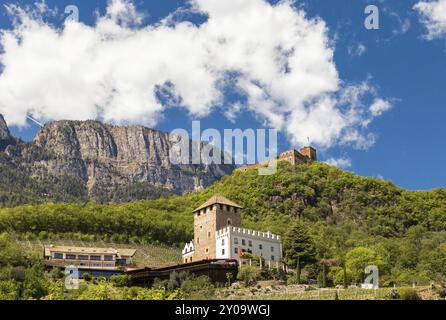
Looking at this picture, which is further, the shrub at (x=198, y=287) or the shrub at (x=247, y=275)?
the shrub at (x=247, y=275)

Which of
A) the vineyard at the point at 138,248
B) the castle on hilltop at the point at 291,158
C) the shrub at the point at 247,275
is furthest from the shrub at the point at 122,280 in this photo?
the castle on hilltop at the point at 291,158

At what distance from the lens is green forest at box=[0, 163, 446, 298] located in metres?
88.4

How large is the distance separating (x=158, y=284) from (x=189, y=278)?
3333mm

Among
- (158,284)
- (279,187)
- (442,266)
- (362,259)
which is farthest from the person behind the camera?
(279,187)

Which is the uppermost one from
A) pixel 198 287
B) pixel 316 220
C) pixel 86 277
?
pixel 316 220

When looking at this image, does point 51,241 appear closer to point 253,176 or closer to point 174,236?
point 174,236

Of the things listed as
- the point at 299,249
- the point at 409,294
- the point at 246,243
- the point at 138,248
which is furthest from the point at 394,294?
the point at 138,248

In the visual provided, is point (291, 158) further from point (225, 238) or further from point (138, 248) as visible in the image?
point (225, 238)

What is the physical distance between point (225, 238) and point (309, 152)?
4123 inches

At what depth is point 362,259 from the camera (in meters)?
88.3

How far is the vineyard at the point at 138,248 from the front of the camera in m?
93.6

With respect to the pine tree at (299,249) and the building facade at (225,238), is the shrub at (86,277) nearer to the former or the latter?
the building facade at (225,238)

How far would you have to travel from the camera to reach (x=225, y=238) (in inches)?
3280
